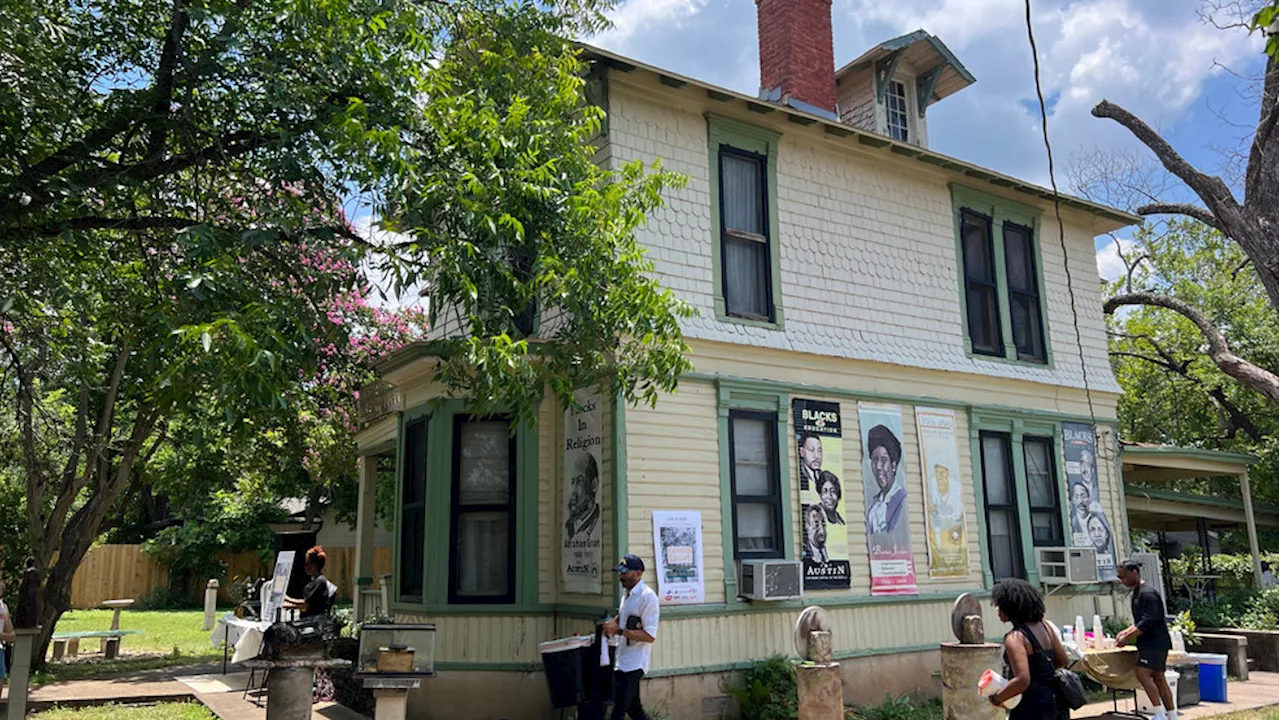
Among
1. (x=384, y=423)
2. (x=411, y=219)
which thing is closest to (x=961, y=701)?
(x=411, y=219)

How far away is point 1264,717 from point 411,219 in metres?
10.5

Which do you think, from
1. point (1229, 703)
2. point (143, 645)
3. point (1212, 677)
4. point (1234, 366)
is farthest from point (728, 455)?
point (143, 645)

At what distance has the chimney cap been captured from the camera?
1580cm

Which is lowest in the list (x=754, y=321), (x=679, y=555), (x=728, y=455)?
(x=679, y=555)

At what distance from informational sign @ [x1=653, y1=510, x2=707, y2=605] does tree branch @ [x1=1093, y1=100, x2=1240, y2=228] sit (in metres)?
6.73

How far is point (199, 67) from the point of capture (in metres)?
7.57

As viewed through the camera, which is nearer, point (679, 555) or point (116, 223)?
point (116, 223)

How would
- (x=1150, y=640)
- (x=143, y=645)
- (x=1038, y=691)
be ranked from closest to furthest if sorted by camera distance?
(x=1038, y=691), (x=1150, y=640), (x=143, y=645)

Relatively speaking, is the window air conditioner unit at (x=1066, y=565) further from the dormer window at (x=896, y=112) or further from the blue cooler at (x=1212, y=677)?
the dormer window at (x=896, y=112)

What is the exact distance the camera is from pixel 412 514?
A: 37.8ft

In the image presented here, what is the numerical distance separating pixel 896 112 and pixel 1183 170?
19.1 feet

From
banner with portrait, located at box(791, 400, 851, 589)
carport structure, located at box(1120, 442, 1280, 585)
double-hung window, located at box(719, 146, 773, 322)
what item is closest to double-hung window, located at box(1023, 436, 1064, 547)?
carport structure, located at box(1120, 442, 1280, 585)

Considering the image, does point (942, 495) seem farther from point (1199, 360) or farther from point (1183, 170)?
point (1199, 360)

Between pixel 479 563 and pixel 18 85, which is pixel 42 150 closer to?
pixel 18 85
